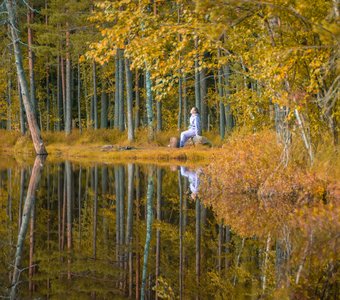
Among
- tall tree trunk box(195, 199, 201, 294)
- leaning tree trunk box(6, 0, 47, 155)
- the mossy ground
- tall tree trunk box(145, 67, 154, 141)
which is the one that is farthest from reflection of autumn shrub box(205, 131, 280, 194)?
leaning tree trunk box(6, 0, 47, 155)

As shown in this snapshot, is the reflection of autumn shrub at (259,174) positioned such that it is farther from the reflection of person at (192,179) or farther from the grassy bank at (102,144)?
the grassy bank at (102,144)

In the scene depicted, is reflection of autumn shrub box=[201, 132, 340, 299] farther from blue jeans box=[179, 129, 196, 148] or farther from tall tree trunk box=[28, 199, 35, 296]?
blue jeans box=[179, 129, 196, 148]

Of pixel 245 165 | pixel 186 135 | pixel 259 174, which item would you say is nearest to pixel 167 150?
pixel 186 135

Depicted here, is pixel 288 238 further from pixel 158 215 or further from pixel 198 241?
pixel 158 215

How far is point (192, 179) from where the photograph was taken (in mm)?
18562

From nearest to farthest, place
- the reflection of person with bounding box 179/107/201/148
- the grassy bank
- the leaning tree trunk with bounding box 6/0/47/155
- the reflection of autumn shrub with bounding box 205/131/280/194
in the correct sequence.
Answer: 1. the reflection of autumn shrub with bounding box 205/131/280/194
2. the reflection of person with bounding box 179/107/201/148
3. the grassy bank
4. the leaning tree trunk with bounding box 6/0/47/155

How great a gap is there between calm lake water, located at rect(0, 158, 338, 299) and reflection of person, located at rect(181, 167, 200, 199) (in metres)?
0.52

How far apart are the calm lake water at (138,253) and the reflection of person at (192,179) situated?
516 millimetres

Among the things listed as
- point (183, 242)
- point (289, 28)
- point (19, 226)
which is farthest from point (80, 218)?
point (289, 28)

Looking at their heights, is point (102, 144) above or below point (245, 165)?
below

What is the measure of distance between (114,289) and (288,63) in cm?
617

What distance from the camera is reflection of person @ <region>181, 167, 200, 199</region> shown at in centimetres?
1574

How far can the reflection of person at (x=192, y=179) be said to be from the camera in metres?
15.7

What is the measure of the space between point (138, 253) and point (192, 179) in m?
10.0
